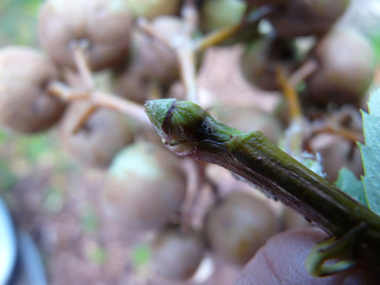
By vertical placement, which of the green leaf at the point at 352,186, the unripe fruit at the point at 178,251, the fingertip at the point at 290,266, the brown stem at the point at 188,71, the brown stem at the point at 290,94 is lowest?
the unripe fruit at the point at 178,251

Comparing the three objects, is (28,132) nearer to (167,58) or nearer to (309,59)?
(167,58)

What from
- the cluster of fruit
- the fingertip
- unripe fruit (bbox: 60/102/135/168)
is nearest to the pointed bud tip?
the fingertip

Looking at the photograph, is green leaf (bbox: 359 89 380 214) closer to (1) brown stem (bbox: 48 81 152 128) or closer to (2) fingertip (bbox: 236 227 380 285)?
(2) fingertip (bbox: 236 227 380 285)

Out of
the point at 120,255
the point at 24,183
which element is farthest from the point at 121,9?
the point at 24,183

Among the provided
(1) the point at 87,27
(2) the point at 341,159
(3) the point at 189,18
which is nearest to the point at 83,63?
(1) the point at 87,27

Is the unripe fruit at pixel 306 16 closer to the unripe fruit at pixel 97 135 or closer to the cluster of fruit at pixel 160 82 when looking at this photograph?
the cluster of fruit at pixel 160 82

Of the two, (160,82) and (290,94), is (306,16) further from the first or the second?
(160,82)

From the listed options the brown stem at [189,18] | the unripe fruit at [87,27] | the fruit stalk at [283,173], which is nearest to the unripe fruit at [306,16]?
the brown stem at [189,18]
